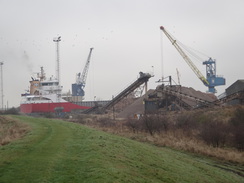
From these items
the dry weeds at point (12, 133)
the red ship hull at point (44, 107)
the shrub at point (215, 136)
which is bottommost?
the shrub at point (215, 136)

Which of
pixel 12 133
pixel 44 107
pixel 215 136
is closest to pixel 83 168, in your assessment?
pixel 12 133

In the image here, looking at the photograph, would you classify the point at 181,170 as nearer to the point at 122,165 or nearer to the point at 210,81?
the point at 122,165

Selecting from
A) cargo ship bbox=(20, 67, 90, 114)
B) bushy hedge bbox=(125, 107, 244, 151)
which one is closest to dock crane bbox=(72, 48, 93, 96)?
cargo ship bbox=(20, 67, 90, 114)

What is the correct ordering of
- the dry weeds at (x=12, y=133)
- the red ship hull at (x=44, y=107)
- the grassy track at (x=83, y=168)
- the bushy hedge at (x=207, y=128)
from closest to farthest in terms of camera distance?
the grassy track at (x=83, y=168) → the dry weeds at (x=12, y=133) → the bushy hedge at (x=207, y=128) → the red ship hull at (x=44, y=107)

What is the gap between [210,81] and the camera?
88.6m

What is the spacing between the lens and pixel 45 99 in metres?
81.4

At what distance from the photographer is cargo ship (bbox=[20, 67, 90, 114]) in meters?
79.6

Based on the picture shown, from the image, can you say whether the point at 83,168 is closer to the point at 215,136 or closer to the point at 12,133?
the point at 12,133

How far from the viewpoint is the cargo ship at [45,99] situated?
79.6 meters

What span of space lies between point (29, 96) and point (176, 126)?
183ft

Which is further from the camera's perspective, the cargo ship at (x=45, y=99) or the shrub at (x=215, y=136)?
the cargo ship at (x=45, y=99)

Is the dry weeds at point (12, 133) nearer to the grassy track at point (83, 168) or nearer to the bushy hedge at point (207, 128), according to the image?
the grassy track at point (83, 168)

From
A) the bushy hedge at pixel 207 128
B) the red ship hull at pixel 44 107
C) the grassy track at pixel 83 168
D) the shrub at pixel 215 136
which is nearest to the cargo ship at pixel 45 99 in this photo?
the red ship hull at pixel 44 107

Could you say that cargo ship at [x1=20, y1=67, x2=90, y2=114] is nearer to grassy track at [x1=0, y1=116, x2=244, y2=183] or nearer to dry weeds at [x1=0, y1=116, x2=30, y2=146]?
dry weeds at [x1=0, y1=116, x2=30, y2=146]
